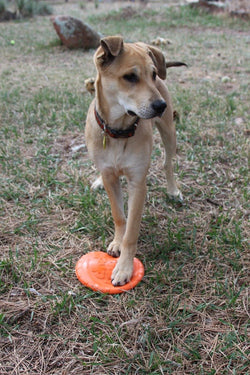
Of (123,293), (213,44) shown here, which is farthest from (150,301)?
(213,44)

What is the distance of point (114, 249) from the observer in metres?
2.88

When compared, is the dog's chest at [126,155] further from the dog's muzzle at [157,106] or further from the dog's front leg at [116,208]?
the dog's muzzle at [157,106]

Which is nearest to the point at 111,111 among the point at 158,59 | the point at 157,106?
the point at 157,106

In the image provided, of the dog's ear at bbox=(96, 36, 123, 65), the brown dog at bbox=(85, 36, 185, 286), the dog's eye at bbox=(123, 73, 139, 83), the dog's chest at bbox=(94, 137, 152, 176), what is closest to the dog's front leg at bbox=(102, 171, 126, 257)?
the brown dog at bbox=(85, 36, 185, 286)

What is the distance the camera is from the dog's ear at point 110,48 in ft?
7.45

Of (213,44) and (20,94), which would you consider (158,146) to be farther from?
(213,44)

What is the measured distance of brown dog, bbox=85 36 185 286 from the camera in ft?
7.50

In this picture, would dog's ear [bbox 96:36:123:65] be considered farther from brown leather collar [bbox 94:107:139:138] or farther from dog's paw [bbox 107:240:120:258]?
dog's paw [bbox 107:240:120:258]

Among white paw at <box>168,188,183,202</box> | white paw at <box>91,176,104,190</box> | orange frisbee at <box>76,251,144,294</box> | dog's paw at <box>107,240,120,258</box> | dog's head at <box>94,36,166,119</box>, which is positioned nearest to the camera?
dog's head at <box>94,36,166,119</box>

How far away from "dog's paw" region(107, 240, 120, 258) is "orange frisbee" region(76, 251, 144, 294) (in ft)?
0.11

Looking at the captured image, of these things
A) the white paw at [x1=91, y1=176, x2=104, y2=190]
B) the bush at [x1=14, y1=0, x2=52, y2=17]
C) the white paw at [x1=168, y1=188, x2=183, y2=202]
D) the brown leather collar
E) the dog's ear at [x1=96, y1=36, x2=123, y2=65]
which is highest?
the dog's ear at [x1=96, y1=36, x2=123, y2=65]

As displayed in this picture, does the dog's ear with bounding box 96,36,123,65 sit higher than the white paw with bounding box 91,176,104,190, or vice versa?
the dog's ear with bounding box 96,36,123,65

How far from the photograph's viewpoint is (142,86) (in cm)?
229

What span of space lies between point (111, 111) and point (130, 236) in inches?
35.8
